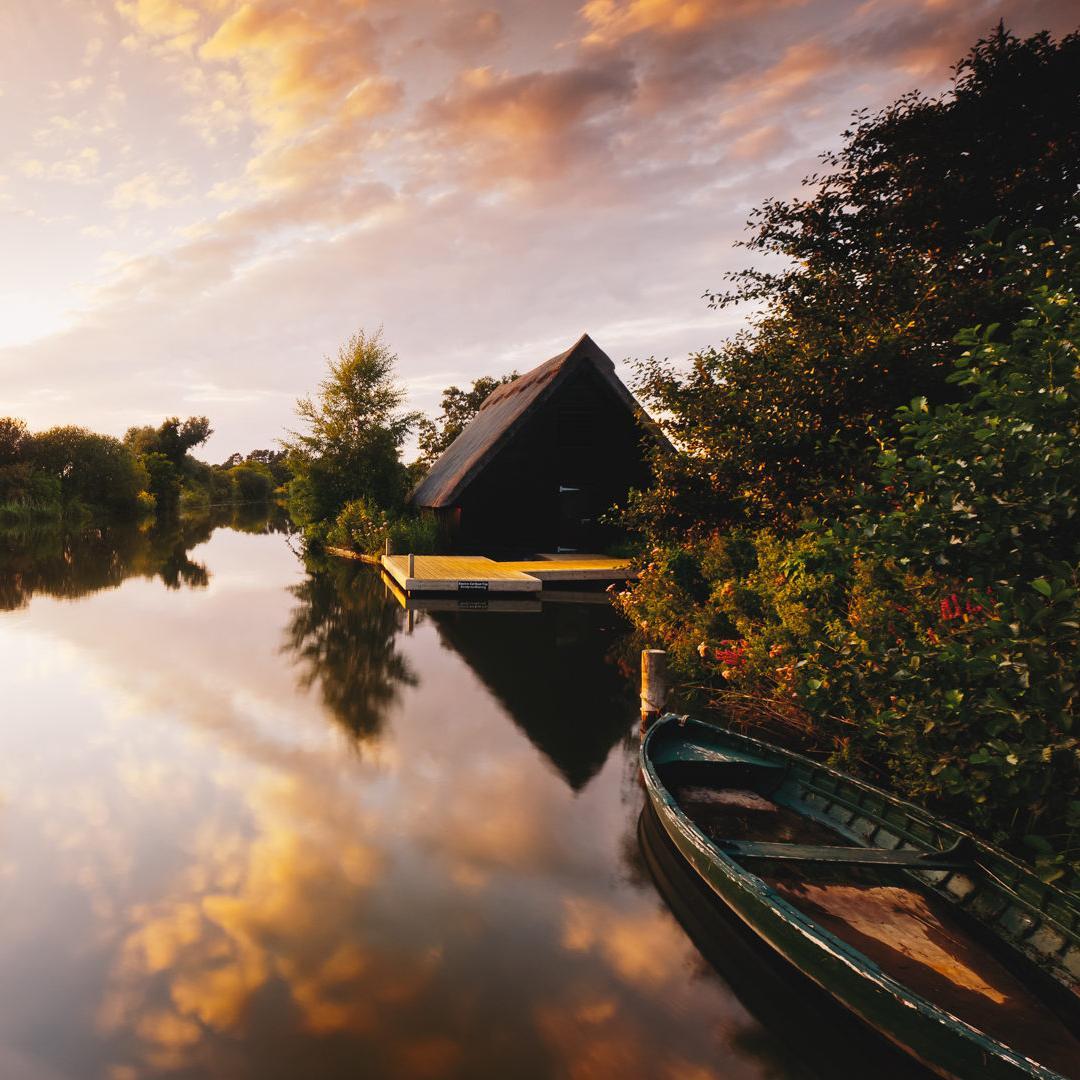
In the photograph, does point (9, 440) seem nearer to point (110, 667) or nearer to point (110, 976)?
point (110, 667)

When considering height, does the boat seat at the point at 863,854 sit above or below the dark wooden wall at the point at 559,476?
below

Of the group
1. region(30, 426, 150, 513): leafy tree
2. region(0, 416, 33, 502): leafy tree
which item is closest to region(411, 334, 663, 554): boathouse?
region(0, 416, 33, 502): leafy tree

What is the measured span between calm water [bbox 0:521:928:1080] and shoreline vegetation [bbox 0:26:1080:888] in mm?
2202

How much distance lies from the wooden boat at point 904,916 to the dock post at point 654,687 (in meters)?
2.86

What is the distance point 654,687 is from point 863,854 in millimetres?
4429

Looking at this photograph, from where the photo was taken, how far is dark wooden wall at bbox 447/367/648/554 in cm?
2477

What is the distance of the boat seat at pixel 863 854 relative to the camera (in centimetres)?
458

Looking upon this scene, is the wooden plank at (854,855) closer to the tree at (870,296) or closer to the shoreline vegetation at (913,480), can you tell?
the shoreline vegetation at (913,480)

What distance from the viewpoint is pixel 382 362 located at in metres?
31.4

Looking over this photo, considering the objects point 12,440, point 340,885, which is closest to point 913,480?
point 340,885

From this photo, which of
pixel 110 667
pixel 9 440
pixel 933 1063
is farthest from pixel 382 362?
pixel 9 440

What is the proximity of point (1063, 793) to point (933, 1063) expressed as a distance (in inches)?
77.6

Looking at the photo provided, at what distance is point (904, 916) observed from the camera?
4516 millimetres

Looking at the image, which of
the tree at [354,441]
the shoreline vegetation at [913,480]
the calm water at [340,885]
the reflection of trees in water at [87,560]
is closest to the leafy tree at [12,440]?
the reflection of trees in water at [87,560]
